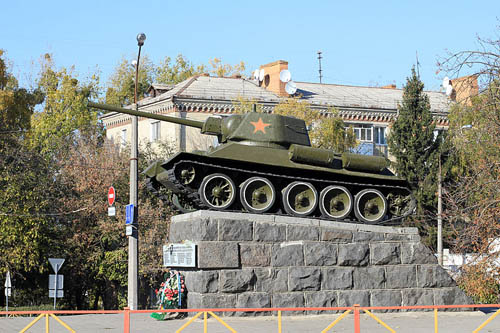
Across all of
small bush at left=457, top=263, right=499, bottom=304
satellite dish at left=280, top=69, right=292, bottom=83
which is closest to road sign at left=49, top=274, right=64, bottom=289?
small bush at left=457, top=263, right=499, bottom=304

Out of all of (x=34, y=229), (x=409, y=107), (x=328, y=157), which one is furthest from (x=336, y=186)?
(x=409, y=107)

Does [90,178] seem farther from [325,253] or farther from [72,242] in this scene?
[325,253]

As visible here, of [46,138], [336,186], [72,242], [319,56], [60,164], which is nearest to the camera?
[336,186]

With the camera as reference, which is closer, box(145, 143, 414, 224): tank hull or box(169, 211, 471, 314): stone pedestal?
box(169, 211, 471, 314): stone pedestal

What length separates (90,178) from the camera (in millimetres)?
37094

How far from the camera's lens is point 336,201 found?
1934 cm

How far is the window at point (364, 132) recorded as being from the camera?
48.8 m

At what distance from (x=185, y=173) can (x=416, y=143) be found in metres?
21.5

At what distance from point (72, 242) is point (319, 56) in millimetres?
41234

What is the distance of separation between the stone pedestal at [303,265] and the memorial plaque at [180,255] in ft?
0.50

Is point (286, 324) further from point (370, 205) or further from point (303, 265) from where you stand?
point (370, 205)

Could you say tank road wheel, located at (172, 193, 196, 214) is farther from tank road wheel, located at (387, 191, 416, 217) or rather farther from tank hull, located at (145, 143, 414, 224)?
tank road wheel, located at (387, 191, 416, 217)

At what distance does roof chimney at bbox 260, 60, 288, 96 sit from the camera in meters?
49.0

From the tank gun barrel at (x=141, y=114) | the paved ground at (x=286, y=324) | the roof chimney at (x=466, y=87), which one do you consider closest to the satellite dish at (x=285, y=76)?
the tank gun barrel at (x=141, y=114)
